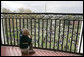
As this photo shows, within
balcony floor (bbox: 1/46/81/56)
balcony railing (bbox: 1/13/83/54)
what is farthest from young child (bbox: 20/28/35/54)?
balcony railing (bbox: 1/13/83/54)

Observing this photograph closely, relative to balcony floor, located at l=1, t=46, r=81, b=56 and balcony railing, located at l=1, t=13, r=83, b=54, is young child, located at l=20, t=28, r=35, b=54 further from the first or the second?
balcony railing, located at l=1, t=13, r=83, b=54

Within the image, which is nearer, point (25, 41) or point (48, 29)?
point (25, 41)

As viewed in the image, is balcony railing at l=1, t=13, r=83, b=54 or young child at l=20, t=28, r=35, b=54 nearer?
young child at l=20, t=28, r=35, b=54

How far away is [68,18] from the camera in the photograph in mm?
2580

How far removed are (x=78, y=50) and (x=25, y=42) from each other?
1240 millimetres

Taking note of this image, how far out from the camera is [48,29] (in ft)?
9.36

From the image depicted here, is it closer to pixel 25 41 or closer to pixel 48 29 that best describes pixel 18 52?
pixel 25 41

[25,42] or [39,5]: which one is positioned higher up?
[39,5]

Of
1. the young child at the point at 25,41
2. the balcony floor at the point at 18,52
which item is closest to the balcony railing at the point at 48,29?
the balcony floor at the point at 18,52

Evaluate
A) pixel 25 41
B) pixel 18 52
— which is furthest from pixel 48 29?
pixel 18 52

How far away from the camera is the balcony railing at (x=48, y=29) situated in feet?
8.70

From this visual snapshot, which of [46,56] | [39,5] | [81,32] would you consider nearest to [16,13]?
[39,5]

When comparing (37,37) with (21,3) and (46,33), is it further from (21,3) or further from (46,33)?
(21,3)

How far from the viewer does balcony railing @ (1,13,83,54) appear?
8.70ft
